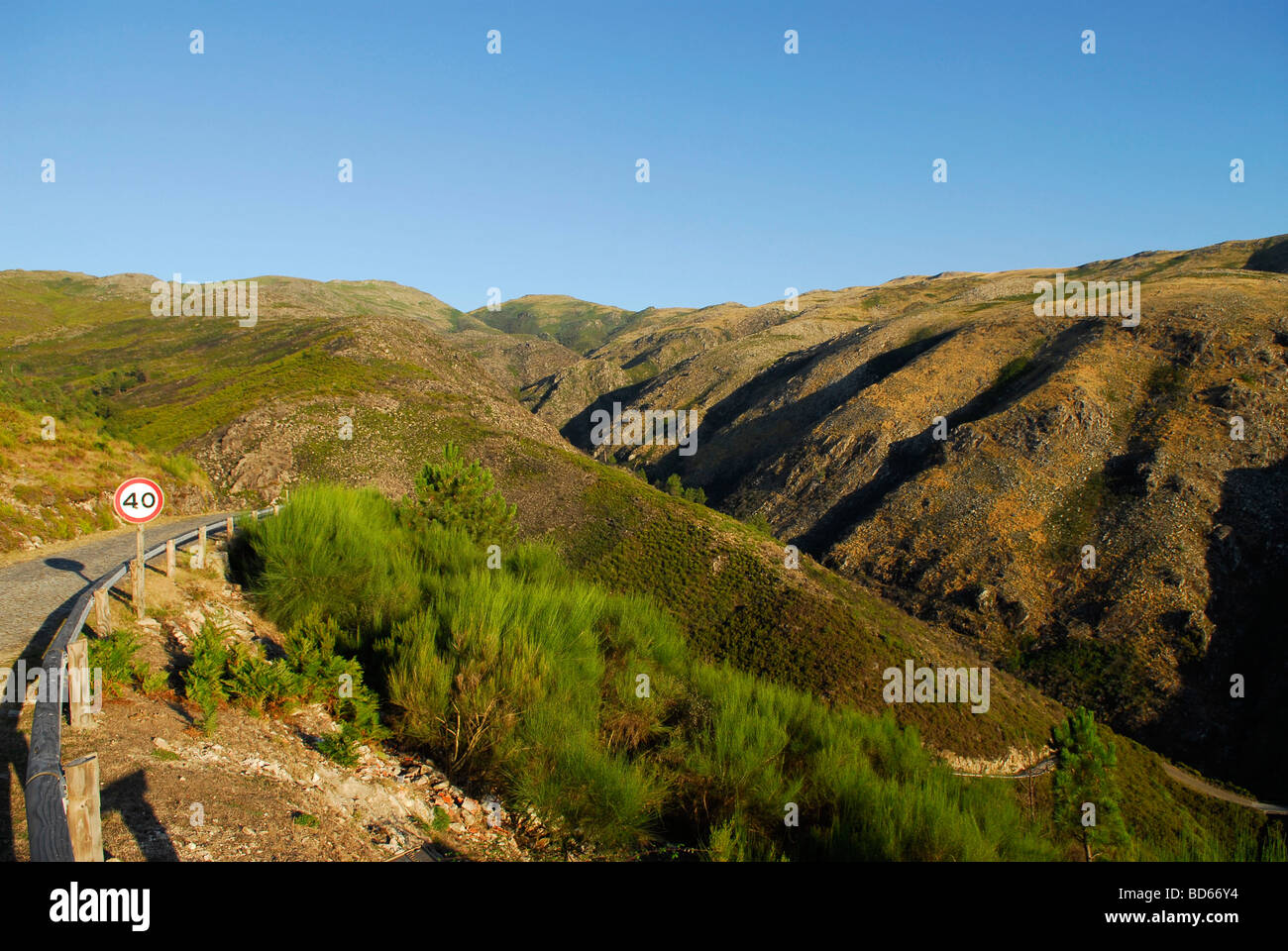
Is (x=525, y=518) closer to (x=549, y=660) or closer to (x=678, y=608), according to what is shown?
(x=678, y=608)

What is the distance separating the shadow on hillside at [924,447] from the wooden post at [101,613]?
153 ft

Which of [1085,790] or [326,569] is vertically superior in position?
[326,569]

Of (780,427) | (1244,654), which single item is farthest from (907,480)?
(780,427)

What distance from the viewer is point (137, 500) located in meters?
10.5

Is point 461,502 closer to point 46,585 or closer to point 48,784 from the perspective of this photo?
point 46,585

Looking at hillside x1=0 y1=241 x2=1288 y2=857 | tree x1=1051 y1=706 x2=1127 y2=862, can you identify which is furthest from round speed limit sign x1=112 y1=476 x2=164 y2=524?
hillside x1=0 y1=241 x2=1288 y2=857

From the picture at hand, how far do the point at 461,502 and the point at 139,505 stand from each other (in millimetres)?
11919

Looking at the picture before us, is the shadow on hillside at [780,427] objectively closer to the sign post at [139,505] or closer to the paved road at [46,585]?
the paved road at [46,585]

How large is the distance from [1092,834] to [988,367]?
188 ft

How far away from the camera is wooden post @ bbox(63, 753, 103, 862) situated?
4141 millimetres

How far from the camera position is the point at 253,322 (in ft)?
251

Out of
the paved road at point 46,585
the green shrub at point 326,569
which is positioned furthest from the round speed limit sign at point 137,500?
the green shrub at point 326,569

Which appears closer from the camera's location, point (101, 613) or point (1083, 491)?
point (101, 613)
